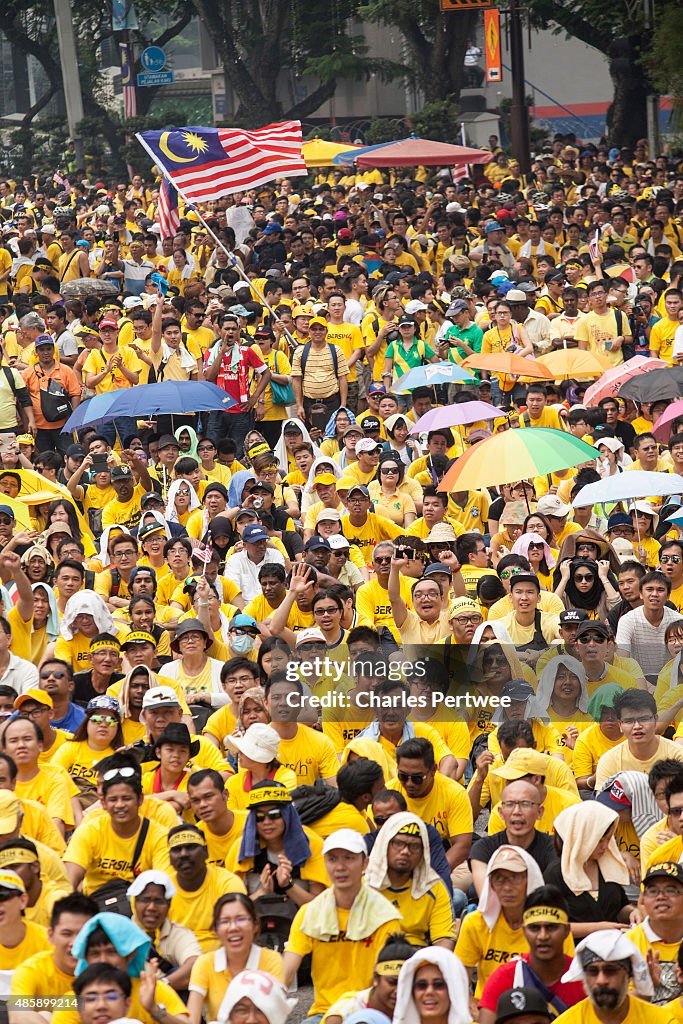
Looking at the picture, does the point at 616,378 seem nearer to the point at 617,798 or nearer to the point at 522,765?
the point at 617,798

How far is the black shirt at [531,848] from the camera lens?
23.1 ft

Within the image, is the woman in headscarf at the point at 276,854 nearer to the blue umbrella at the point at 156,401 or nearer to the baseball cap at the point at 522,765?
the baseball cap at the point at 522,765

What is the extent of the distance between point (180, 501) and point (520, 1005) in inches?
290

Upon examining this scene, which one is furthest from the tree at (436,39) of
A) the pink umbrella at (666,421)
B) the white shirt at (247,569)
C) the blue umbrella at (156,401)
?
the white shirt at (247,569)

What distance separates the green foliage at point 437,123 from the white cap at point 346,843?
33571 mm

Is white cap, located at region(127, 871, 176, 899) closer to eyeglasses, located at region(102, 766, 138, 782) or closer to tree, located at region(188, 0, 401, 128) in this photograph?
eyeglasses, located at region(102, 766, 138, 782)

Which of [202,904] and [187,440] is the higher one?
[202,904]

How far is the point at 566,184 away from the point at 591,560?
2030 centimetres

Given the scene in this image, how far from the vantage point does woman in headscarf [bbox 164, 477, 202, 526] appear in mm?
12883

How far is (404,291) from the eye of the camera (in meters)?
19.8

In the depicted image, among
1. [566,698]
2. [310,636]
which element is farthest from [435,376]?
[566,698]

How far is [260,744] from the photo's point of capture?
7.82 metres

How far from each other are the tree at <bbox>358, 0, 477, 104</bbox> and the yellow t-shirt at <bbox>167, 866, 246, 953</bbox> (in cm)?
→ 3498

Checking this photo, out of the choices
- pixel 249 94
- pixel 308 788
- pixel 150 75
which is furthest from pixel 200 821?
pixel 150 75
